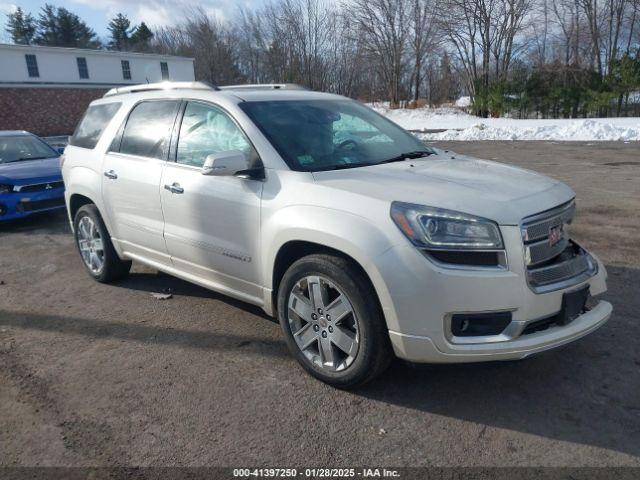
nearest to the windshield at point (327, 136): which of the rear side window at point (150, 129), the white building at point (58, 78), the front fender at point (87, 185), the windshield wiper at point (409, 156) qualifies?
the windshield wiper at point (409, 156)

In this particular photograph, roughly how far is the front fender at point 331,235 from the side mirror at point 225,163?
1.31 ft

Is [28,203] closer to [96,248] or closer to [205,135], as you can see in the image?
[96,248]

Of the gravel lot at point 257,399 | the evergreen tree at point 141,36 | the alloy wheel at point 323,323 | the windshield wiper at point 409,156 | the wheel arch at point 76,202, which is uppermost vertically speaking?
the evergreen tree at point 141,36

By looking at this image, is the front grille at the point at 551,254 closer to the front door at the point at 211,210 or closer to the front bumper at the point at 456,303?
the front bumper at the point at 456,303

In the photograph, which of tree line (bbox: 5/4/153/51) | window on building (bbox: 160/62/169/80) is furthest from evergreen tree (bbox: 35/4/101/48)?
window on building (bbox: 160/62/169/80)

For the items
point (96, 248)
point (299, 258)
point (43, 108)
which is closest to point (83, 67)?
point (43, 108)

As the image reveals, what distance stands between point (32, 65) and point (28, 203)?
3599 cm

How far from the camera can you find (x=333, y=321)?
123 inches

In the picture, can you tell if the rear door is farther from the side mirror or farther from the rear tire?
the side mirror

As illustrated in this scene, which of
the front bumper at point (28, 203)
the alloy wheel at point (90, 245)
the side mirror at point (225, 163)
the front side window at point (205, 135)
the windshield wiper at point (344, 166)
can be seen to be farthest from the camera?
the front bumper at point (28, 203)

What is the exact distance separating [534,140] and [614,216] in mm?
11931

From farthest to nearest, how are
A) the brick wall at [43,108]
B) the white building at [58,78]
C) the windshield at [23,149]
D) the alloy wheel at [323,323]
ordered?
1. the white building at [58,78]
2. the brick wall at [43,108]
3. the windshield at [23,149]
4. the alloy wheel at [323,323]

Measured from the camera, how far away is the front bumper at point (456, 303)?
8.80 feet

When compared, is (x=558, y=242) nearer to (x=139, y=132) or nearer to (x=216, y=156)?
(x=216, y=156)
